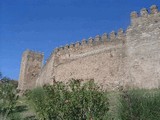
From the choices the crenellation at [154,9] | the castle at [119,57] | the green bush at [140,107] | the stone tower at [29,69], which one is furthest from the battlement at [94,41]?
the green bush at [140,107]

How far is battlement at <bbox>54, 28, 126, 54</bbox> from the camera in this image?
1872cm

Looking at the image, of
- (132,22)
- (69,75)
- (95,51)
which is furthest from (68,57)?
(132,22)

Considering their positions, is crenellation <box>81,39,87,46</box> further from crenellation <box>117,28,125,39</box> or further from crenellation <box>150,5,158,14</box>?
crenellation <box>150,5,158,14</box>

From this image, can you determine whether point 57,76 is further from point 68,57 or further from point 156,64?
point 156,64

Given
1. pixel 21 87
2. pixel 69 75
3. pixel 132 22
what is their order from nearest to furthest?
1. pixel 132 22
2. pixel 69 75
3. pixel 21 87

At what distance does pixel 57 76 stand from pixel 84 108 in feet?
45.4

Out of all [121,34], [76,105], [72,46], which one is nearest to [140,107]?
[76,105]

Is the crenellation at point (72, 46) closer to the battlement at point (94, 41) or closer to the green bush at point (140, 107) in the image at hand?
the battlement at point (94, 41)

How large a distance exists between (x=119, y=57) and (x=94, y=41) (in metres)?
2.97

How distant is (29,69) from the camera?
29.1 metres

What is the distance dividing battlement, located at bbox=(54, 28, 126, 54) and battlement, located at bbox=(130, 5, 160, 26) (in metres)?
1.32

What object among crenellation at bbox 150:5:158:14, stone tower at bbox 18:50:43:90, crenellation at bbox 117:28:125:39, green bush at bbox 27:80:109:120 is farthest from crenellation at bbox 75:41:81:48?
green bush at bbox 27:80:109:120

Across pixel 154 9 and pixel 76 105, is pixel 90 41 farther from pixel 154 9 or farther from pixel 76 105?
pixel 76 105

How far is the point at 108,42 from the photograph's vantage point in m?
19.4
